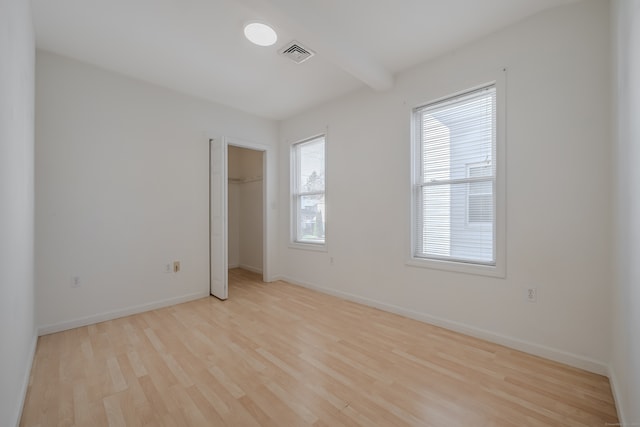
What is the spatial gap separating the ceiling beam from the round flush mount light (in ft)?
0.93

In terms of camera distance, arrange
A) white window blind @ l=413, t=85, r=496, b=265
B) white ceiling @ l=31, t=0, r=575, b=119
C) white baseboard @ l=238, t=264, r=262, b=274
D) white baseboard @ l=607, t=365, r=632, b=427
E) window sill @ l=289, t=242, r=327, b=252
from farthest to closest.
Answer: white baseboard @ l=238, t=264, r=262, b=274, window sill @ l=289, t=242, r=327, b=252, white window blind @ l=413, t=85, r=496, b=265, white ceiling @ l=31, t=0, r=575, b=119, white baseboard @ l=607, t=365, r=632, b=427

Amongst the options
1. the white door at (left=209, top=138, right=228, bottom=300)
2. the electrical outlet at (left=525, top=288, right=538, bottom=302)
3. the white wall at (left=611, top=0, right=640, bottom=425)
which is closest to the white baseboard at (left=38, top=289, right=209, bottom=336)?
the white door at (left=209, top=138, right=228, bottom=300)

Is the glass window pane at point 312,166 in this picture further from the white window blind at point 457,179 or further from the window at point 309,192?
the white window blind at point 457,179

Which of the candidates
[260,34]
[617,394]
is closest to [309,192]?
[260,34]


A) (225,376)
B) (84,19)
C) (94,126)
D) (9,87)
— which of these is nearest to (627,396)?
(225,376)

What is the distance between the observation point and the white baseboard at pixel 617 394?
1.48 m

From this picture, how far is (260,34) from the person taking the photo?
2434mm

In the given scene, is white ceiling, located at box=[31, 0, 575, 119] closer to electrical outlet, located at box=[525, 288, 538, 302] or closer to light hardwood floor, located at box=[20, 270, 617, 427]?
electrical outlet, located at box=[525, 288, 538, 302]

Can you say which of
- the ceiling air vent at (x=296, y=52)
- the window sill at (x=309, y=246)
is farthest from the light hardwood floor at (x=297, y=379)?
the ceiling air vent at (x=296, y=52)

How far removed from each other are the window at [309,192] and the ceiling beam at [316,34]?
4.94ft

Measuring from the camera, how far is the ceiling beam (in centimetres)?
200

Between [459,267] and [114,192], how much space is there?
3882 millimetres

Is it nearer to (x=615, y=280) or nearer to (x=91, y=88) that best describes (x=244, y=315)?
(x=91, y=88)

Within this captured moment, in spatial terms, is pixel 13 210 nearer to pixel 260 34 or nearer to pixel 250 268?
pixel 260 34
